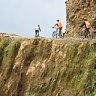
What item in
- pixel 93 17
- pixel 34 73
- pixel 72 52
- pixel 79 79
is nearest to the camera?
pixel 79 79

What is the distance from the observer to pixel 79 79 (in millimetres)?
24078

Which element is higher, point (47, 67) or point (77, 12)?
point (77, 12)

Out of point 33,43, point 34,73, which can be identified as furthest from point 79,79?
point 33,43

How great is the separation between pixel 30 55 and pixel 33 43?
0.91 metres

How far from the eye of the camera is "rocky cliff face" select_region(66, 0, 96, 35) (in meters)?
37.8

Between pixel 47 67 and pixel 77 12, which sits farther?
pixel 77 12

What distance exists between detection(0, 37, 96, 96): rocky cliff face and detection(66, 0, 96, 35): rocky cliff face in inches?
282

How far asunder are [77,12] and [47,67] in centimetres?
1293

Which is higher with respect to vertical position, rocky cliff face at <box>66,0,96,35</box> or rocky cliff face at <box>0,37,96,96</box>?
rocky cliff face at <box>66,0,96,35</box>

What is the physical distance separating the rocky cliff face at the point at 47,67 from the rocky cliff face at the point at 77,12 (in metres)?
7.16

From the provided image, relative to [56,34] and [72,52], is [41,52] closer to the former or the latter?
[72,52]

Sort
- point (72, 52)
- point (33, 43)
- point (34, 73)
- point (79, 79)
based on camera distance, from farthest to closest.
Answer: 1. point (33, 43)
2. point (34, 73)
3. point (72, 52)
4. point (79, 79)

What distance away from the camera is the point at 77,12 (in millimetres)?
39781

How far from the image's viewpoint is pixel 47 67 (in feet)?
91.3
